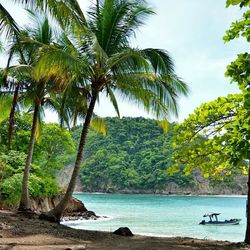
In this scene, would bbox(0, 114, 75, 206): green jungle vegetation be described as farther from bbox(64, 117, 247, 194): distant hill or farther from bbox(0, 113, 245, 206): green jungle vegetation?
bbox(64, 117, 247, 194): distant hill

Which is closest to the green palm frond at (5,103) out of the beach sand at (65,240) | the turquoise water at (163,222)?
the beach sand at (65,240)

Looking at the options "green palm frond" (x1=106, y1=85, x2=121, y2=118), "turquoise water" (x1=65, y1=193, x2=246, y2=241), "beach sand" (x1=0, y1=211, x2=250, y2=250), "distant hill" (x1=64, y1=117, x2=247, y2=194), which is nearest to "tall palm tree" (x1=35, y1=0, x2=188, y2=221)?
"green palm frond" (x1=106, y1=85, x2=121, y2=118)

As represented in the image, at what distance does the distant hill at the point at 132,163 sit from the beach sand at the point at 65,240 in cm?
9926

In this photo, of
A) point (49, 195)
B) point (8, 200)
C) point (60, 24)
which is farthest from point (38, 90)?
point (49, 195)

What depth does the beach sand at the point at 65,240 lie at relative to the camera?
8438 millimetres

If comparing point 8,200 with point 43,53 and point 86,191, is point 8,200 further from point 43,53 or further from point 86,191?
point 86,191

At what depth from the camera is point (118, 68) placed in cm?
1342

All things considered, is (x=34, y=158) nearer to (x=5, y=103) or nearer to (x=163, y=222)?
(x=5, y=103)

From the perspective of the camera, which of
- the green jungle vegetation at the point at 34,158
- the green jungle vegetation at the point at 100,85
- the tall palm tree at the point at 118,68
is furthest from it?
the green jungle vegetation at the point at 34,158

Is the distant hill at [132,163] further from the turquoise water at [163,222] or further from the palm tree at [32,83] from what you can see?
the palm tree at [32,83]

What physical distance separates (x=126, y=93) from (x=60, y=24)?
20.2 feet

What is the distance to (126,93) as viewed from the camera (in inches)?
560

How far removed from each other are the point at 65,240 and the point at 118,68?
630cm

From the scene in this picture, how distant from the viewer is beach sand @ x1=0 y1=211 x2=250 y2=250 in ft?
27.7
